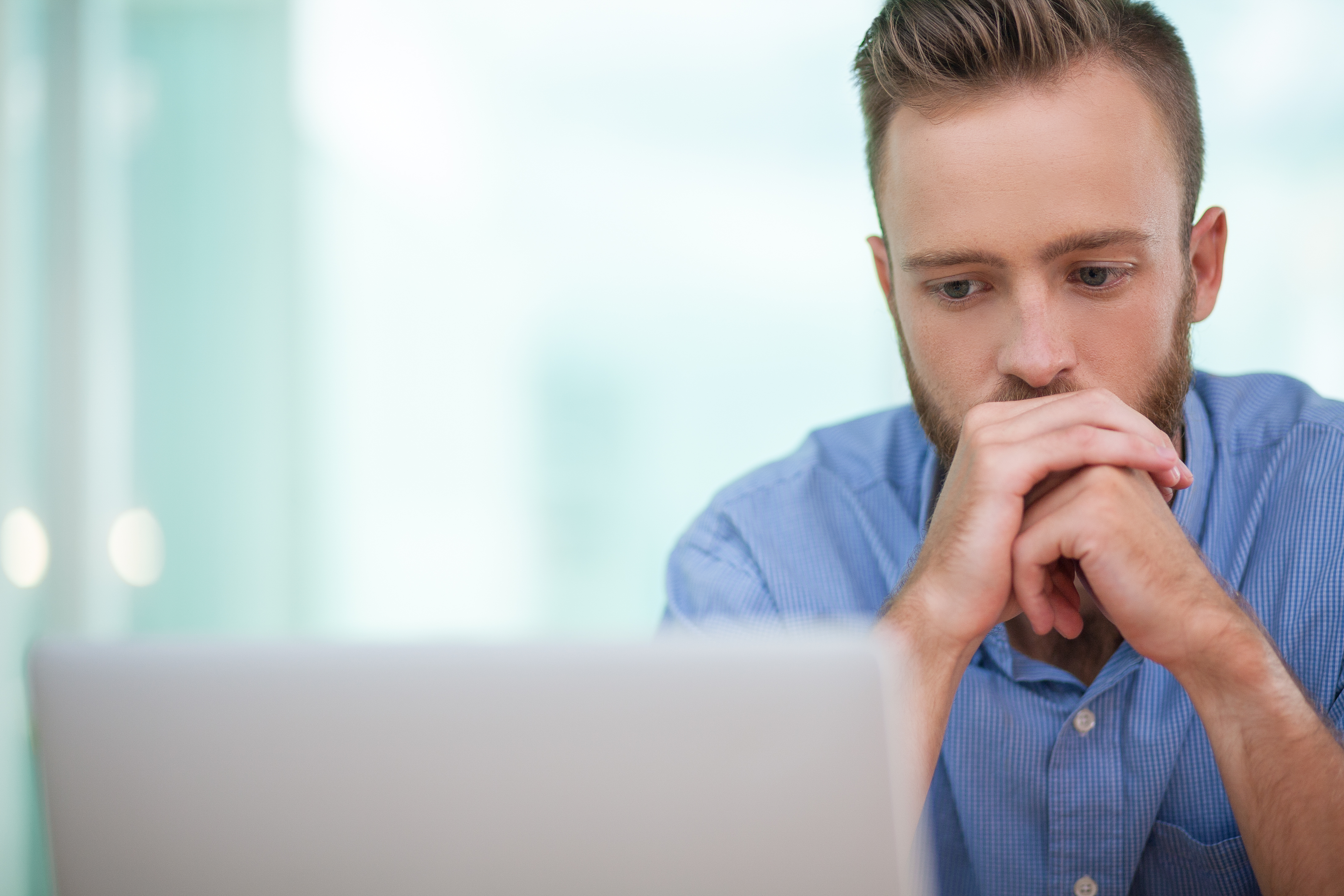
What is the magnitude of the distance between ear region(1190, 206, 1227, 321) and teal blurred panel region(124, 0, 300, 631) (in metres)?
2.54

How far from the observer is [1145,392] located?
126 centimetres

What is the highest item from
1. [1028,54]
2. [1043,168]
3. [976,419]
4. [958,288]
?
[1028,54]

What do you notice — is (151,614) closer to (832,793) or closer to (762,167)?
(762,167)

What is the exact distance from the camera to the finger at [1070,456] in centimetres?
103

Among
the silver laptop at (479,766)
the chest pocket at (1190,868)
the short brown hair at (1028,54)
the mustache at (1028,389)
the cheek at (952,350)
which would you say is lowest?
the chest pocket at (1190,868)

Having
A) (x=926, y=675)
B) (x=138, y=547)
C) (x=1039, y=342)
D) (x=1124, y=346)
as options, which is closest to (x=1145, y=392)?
(x=1124, y=346)

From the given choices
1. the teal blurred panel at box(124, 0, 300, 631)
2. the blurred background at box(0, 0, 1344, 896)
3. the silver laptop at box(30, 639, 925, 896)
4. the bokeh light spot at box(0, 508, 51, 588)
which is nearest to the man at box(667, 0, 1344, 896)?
the silver laptop at box(30, 639, 925, 896)

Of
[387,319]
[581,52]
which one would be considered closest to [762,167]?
[581,52]

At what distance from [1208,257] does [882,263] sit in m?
0.44

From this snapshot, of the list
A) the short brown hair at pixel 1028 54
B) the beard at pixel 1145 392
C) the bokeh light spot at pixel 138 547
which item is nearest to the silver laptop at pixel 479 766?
the beard at pixel 1145 392

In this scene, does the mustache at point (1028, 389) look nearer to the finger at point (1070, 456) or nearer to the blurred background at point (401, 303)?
the finger at point (1070, 456)

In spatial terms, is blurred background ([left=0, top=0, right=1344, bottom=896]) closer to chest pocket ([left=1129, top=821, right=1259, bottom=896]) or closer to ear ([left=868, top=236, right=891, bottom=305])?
ear ([left=868, top=236, right=891, bottom=305])

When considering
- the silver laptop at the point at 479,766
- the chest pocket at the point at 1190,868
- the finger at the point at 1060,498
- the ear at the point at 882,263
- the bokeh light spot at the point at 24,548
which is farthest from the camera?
the bokeh light spot at the point at 24,548

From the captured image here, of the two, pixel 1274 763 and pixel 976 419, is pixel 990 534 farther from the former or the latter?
pixel 1274 763
